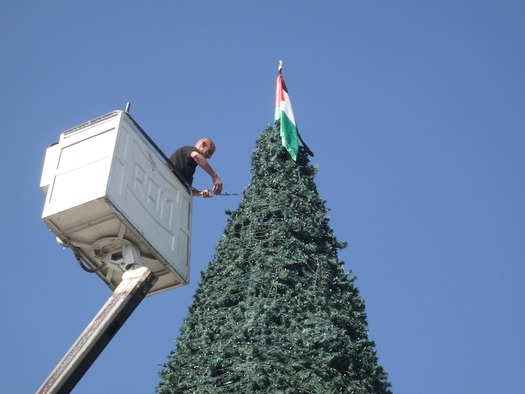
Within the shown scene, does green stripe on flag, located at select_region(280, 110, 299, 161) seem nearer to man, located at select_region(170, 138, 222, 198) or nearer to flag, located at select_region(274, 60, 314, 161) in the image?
flag, located at select_region(274, 60, 314, 161)

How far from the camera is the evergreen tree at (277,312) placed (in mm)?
9844

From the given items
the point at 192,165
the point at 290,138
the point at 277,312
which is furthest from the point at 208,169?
the point at 277,312

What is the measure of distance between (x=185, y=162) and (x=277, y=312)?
294 centimetres

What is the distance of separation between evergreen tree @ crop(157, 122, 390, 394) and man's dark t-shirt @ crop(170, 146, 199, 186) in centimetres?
86

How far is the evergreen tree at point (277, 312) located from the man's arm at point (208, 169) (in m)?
0.58

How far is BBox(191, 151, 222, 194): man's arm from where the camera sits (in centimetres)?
1244

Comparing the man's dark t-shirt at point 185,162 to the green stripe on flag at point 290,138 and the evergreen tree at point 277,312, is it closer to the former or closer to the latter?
the evergreen tree at point 277,312

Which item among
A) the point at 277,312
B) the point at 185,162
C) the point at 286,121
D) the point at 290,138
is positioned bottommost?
the point at 277,312

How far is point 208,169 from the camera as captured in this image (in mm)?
12578

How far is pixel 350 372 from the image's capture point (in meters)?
10.1

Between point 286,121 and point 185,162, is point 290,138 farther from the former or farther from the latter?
point 185,162

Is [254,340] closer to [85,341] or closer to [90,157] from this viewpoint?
[85,341]

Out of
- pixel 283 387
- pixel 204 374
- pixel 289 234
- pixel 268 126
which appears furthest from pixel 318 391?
pixel 268 126

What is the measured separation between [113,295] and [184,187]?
234 centimetres
